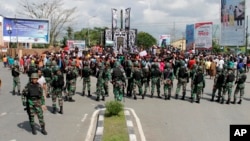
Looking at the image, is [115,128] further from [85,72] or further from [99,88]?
[85,72]

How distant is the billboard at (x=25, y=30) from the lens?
4741cm

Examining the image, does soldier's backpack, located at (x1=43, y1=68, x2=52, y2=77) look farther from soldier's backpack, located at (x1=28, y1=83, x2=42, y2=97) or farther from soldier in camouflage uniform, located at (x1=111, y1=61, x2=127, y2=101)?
soldier's backpack, located at (x1=28, y1=83, x2=42, y2=97)

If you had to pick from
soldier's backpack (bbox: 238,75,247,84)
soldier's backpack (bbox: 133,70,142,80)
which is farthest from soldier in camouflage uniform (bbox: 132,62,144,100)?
soldier's backpack (bbox: 238,75,247,84)

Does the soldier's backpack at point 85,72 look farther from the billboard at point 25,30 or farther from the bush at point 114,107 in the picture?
the billboard at point 25,30

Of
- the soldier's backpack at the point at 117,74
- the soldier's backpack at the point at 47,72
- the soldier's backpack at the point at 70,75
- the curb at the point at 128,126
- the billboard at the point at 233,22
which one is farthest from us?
the billboard at the point at 233,22

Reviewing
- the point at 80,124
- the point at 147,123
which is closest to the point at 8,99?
the point at 80,124

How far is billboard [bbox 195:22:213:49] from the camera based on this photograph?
43.8 meters

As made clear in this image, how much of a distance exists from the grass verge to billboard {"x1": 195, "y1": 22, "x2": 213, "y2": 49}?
3337 centimetres

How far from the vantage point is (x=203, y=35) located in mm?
44188

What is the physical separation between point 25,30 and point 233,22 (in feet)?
80.0

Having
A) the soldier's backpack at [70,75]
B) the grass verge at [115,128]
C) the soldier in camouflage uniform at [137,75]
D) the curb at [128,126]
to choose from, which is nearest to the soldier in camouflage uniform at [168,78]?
the soldier in camouflage uniform at [137,75]

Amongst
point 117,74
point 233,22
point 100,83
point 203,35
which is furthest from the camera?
point 203,35

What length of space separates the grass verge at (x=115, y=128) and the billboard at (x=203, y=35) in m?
33.4

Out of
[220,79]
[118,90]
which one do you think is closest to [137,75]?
[118,90]
